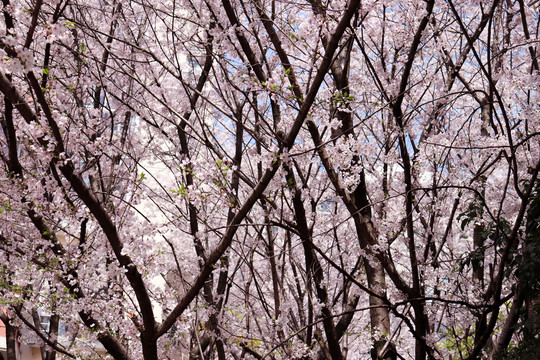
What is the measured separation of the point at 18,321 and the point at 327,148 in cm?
438

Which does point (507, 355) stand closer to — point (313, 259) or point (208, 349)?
point (313, 259)

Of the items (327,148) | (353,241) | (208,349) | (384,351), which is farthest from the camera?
(353,241)

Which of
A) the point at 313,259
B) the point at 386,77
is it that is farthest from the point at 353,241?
the point at 386,77

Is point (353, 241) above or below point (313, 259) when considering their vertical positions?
above

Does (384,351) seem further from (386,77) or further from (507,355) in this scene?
(386,77)

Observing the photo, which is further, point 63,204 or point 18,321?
point 18,321

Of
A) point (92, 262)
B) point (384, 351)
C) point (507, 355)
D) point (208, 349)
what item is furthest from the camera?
point (208, 349)

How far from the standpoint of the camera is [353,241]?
318 inches

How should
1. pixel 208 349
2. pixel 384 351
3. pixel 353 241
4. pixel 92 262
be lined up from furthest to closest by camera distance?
pixel 353 241 → pixel 208 349 → pixel 92 262 → pixel 384 351

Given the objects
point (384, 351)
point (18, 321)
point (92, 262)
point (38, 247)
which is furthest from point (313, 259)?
point (18, 321)

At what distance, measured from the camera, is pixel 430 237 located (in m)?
6.11

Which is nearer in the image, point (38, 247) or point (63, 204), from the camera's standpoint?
point (63, 204)

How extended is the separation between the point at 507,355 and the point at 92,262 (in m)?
3.82

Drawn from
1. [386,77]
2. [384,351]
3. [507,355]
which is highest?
[386,77]
